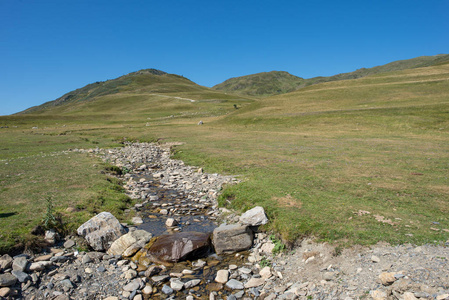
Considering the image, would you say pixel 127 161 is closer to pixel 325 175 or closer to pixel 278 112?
pixel 325 175

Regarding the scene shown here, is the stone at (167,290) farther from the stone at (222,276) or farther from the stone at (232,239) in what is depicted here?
the stone at (232,239)

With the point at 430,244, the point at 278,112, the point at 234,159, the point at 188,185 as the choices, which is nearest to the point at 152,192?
the point at 188,185

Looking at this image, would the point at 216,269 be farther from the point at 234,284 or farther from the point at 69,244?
the point at 69,244

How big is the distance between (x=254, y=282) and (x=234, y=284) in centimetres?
77

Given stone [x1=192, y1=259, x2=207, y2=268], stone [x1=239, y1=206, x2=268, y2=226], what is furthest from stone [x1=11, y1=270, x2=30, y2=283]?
stone [x1=239, y1=206, x2=268, y2=226]

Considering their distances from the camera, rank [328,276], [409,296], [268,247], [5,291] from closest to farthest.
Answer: [409,296] → [5,291] → [328,276] → [268,247]

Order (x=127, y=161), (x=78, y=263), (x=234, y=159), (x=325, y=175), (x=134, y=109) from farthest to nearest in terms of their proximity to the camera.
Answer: (x=134, y=109), (x=127, y=161), (x=234, y=159), (x=325, y=175), (x=78, y=263)

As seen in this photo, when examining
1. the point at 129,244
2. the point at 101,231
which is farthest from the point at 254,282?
the point at 101,231

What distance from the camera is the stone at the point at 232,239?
1174cm

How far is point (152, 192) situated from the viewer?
66.2ft

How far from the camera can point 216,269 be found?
10.6 m

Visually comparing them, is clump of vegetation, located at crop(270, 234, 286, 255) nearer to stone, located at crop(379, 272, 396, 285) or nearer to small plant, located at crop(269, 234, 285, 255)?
small plant, located at crop(269, 234, 285, 255)

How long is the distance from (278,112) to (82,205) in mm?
63713

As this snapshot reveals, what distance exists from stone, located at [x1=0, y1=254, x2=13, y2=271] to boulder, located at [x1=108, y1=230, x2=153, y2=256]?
3550 mm
